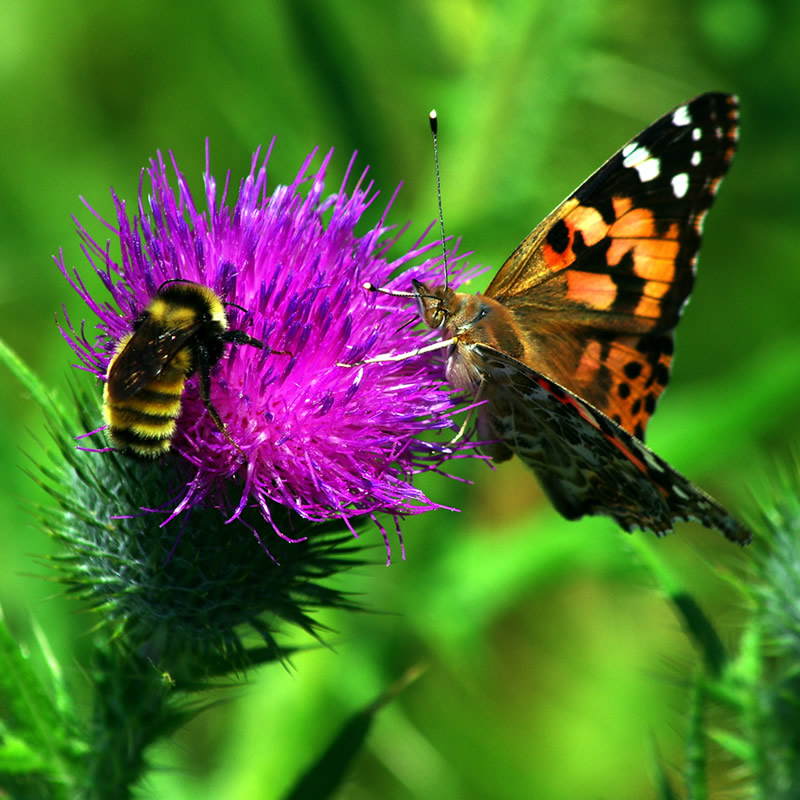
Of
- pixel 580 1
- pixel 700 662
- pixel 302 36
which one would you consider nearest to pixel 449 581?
pixel 700 662

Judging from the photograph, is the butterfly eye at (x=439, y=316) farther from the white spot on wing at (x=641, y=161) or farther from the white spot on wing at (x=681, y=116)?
the white spot on wing at (x=681, y=116)

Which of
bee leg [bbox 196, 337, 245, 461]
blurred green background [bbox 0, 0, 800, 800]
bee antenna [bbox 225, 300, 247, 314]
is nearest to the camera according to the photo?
bee leg [bbox 196, 337, 245, 461]

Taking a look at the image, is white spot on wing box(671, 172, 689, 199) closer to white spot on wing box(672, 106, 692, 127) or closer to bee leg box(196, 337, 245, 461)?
white spot on wing box(672, 106, 692, 127)

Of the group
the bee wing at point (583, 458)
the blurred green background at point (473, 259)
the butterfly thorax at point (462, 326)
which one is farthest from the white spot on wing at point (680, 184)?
the bee wing at point (583, 458)

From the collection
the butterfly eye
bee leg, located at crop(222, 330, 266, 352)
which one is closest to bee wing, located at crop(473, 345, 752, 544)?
the butterfly eye

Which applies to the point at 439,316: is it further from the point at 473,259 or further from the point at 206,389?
the point at 473,259

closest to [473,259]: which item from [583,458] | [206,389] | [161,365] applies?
[583,458]
